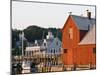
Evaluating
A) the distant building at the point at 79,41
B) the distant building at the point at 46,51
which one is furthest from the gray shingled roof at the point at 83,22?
the distant building at the point at 46,51

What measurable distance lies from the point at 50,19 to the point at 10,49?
551 millimetres

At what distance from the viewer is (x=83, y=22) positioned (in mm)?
2725

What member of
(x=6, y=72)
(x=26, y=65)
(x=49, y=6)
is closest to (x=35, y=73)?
(x=26, y=65)

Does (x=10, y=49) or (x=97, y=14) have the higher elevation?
(x=97, y=14)

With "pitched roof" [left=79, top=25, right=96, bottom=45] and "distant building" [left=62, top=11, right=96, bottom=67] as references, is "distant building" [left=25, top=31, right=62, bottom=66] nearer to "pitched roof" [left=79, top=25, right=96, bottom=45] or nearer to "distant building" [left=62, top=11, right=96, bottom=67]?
"distant building" [left=62, top=11, right=96, bottom=67]

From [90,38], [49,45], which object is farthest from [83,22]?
[49,45]

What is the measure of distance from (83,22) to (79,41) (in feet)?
0.75

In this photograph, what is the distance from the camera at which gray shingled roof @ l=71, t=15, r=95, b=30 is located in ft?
8.80

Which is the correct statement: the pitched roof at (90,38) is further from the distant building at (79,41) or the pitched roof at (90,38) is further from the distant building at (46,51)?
the distant building at (46,51)

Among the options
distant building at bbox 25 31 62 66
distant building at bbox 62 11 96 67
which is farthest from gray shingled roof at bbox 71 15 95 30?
distant building at bbox 25 31 62 66

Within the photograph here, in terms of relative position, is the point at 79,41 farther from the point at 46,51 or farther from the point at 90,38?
the point at 46,51

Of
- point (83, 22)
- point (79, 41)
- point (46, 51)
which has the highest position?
point (83, 22)

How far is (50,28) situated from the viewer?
8.47ft

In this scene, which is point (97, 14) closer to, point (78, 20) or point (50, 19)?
point (78, 20)
